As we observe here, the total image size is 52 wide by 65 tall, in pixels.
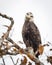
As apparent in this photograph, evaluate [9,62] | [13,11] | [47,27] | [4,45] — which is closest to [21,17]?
[13,11]

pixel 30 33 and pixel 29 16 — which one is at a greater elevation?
pixel 29 16

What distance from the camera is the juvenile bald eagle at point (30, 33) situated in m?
1.71

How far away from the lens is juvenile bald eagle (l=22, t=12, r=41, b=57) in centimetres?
171

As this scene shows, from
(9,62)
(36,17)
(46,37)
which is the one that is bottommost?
(9,62)

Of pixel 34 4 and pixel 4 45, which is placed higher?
pixel 34 4

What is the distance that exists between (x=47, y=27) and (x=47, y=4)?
25cm

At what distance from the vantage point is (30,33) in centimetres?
173

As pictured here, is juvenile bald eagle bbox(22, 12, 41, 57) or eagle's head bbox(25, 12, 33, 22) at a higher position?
eagle's head bbox(25, 12, 33, 22)

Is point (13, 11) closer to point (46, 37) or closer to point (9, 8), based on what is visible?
point (9, 8)

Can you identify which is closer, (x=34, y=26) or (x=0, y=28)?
(x=0, y=28)

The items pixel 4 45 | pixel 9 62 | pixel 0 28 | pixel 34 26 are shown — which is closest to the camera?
pixel 4 45

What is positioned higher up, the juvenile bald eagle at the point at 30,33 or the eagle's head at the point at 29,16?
the eagle's head at the point at 29,16

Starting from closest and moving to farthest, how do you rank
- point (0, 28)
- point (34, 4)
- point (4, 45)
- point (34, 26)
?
1. point (4, 45)
2. point (0, 28)
3. point (34, 26)
4. point (34, 4)

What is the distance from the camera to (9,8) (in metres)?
1.92
